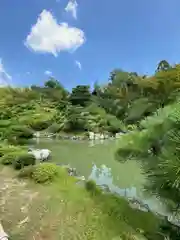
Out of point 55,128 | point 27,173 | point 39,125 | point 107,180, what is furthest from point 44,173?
point 39,125

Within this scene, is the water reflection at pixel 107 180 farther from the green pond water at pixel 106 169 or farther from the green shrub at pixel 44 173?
the green shrub at pixel 44 173

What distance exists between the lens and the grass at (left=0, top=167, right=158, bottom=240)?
3201 mm

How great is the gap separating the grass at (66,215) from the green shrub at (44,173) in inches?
14.5

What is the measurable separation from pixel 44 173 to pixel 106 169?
2242 millimetres

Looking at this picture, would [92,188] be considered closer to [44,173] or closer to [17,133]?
[44,173]

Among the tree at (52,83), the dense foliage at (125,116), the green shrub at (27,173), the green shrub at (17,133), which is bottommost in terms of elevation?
the green shrub at (27,173)

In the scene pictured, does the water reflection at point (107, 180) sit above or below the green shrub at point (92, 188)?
below

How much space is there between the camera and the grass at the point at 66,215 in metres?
3.20

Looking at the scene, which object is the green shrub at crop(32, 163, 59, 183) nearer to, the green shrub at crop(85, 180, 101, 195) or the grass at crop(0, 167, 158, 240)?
the grass at crop(0, 167, 158, 240)

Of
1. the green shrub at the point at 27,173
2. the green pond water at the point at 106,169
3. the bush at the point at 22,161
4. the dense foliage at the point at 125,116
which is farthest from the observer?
the bush at the point at 22,161

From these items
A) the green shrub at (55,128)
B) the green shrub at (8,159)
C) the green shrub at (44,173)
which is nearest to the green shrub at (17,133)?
the green shrub at (55,128)

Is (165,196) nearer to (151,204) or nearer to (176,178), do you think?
(176,178)

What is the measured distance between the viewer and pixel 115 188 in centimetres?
566

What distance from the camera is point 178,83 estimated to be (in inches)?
537
